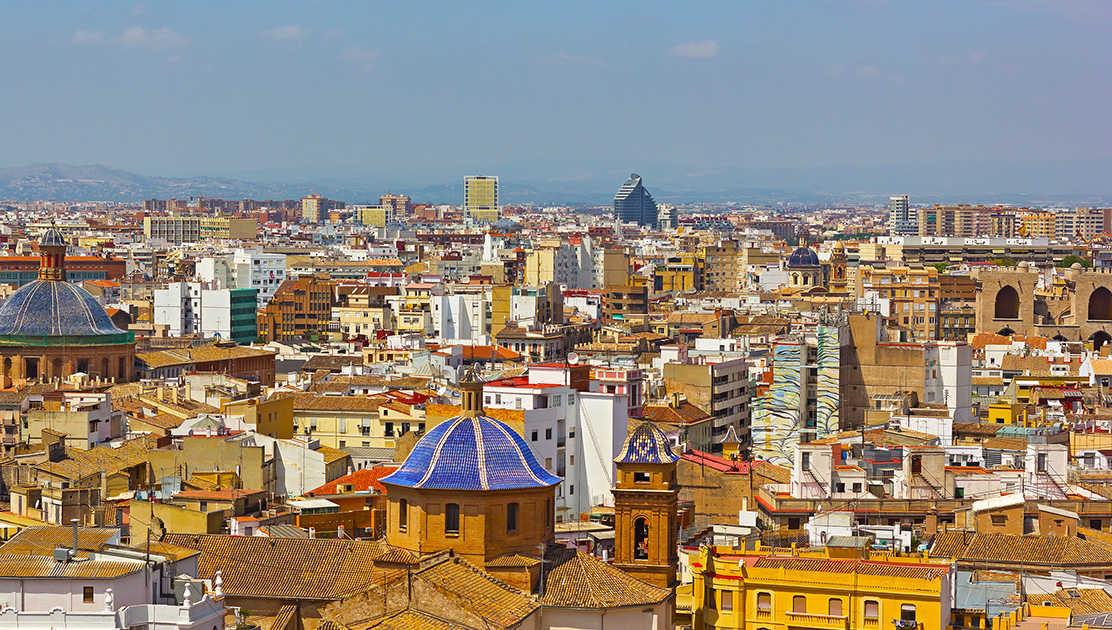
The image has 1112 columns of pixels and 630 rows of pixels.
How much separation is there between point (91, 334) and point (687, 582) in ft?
127

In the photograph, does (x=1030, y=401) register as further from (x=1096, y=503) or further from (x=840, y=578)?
(x=840, y=578)

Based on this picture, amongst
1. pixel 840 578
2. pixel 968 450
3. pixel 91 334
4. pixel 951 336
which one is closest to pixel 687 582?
pixel 840 578

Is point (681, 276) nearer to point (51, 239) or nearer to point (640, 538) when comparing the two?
point (51, 239)

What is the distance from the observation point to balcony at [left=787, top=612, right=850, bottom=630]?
26422mm

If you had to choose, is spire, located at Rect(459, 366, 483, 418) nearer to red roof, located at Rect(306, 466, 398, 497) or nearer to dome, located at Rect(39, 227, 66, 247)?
red roof, located at Rect(306, 466, 398, 497)

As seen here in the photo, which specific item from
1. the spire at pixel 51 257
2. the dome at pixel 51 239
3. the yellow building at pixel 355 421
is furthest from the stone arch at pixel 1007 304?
the yellow building at pixel 355 421

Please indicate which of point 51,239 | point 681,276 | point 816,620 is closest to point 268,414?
point 51,239

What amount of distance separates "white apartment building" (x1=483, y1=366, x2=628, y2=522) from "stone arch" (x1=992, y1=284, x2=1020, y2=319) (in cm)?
5809

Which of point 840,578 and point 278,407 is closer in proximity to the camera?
point 840,578

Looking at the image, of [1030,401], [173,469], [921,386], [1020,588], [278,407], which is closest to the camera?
[1020,588]

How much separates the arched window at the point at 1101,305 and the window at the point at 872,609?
75578 millimetres

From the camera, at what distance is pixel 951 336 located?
98.0 meters

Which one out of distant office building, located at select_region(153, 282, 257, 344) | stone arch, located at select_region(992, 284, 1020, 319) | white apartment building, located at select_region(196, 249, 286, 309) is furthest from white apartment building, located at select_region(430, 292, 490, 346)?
stone arch, located at select_region(992, 284, 1020, 319)

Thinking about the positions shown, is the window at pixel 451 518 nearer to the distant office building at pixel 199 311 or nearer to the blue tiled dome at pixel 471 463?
the blue tiled dome at pixel 471 463
